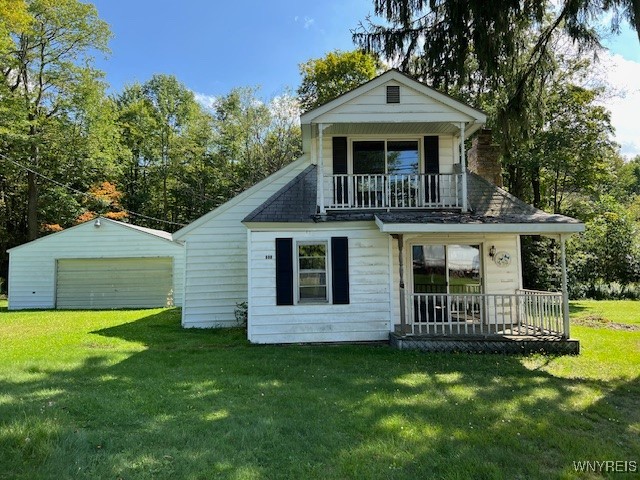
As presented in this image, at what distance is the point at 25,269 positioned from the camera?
1741 cm

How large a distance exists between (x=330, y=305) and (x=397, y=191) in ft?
11.0

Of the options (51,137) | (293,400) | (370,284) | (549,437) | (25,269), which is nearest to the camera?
(549,437)

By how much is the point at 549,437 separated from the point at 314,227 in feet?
20.0

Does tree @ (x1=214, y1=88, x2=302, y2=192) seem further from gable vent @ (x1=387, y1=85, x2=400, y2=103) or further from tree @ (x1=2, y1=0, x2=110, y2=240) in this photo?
gable vent @ (x1=387, y1=85, x2=400, y2=103)

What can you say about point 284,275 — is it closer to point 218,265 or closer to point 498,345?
point 218,265

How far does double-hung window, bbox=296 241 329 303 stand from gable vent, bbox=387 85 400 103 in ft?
12.3

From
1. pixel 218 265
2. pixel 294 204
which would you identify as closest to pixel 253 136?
pixel 218 265

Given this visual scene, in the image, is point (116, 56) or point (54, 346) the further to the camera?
point (116, 56)

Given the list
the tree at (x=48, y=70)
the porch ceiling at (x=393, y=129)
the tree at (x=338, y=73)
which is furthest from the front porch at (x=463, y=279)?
the tree at (x=48, y=70)

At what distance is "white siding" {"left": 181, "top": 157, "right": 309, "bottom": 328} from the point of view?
1145cm

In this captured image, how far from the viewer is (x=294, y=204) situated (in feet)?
31.6

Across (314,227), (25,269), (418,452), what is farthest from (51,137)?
(418,452)

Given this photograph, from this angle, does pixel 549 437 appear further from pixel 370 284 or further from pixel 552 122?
pixel 552 122

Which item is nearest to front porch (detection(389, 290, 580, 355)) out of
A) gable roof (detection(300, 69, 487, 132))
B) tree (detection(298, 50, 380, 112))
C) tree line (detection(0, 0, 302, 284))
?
gable roof (detection(300, 69, 487, 132))
